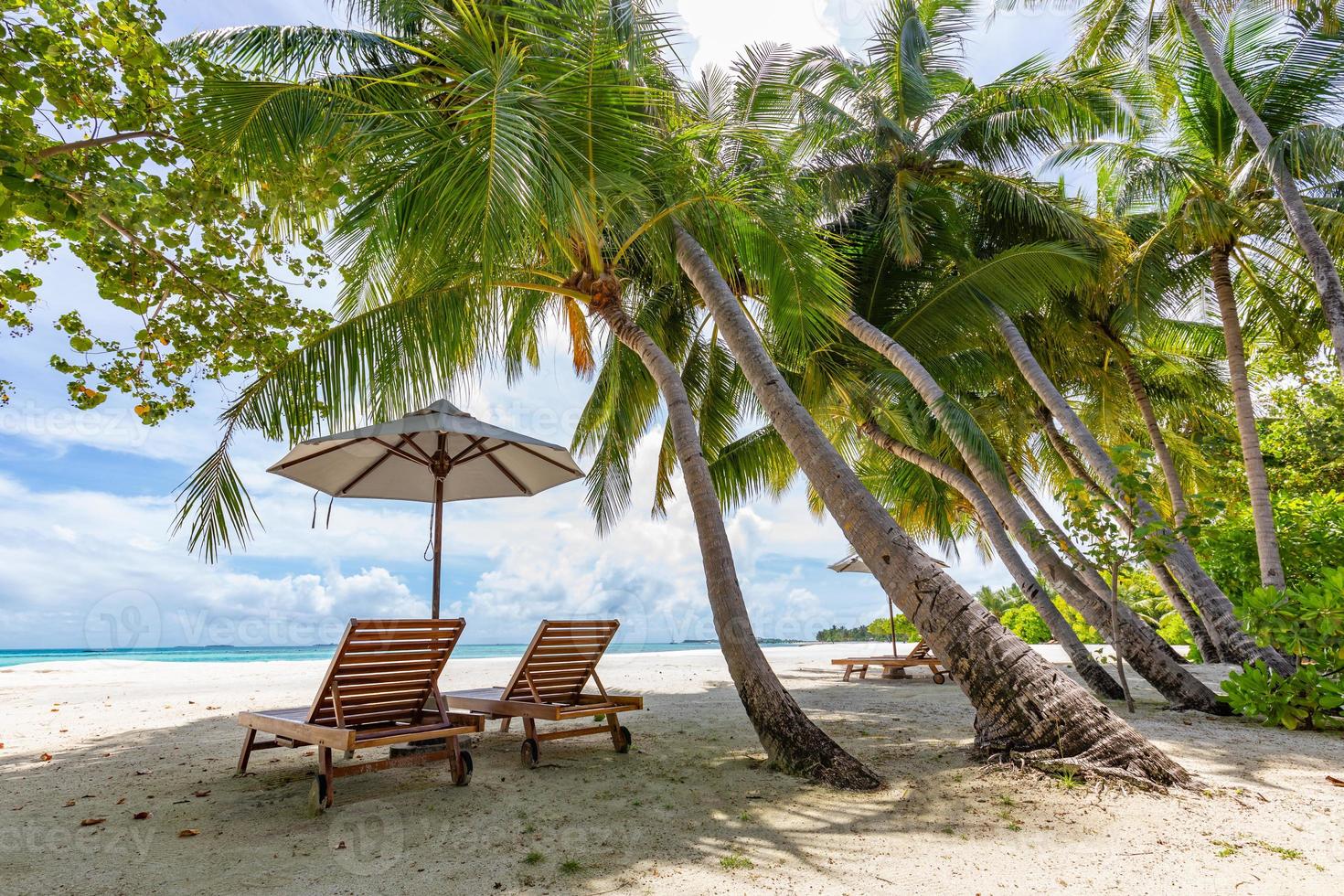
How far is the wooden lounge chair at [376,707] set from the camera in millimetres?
3691

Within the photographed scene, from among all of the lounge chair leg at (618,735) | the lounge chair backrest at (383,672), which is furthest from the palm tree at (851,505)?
the lounge chair backrest at (383,672)

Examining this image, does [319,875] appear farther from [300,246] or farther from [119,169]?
[300,246]

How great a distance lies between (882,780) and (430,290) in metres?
4.99

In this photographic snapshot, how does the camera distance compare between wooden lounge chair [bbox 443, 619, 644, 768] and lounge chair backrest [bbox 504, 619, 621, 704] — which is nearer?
wooden lounge chair [bbox 443, 619, 644, 768]

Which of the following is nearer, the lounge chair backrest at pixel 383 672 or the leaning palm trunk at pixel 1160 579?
the lounge chair backrest at pixel 383 672

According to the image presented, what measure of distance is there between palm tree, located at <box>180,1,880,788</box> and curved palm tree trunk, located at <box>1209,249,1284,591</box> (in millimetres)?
6099

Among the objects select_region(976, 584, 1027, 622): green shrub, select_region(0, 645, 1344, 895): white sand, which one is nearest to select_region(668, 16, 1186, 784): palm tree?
select_region(0, 645, 1344, 895): white sand

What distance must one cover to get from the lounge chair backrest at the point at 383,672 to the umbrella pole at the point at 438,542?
1152mm

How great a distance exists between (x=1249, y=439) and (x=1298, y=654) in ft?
11.0

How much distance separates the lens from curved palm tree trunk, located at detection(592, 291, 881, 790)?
13.8 ft

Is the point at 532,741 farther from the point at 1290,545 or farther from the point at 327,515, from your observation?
the point at 1290,545

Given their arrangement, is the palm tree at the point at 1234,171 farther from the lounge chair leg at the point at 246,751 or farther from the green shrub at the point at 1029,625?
the green shrub at the point at 1029,625

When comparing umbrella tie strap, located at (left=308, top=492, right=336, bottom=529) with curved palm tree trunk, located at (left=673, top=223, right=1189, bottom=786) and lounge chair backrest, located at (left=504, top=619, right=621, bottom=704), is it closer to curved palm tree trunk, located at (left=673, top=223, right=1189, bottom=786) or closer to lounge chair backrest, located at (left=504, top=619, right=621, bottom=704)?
lounge chair backrest, located at (left=504, top=619, right=621, bottom=704)

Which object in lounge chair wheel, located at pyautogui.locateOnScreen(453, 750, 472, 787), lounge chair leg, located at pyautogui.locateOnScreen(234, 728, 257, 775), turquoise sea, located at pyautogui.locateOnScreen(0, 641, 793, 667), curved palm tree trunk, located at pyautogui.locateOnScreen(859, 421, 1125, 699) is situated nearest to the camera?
lounge chair wheel, located at pyautogui.locateOnScreen(453, 750, 472, 787)
